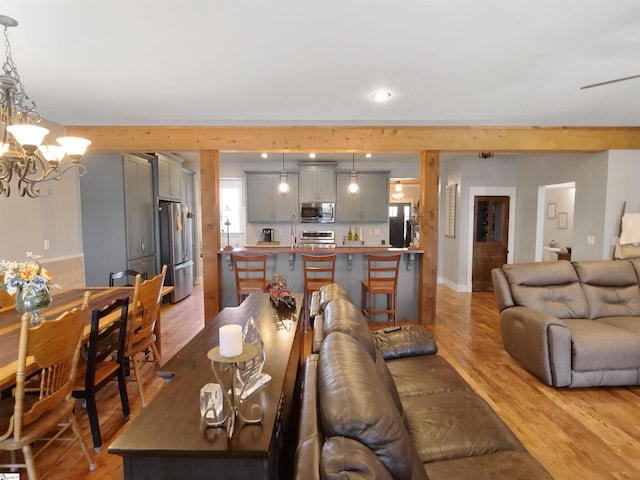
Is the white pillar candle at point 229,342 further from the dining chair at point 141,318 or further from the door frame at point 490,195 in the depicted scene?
the door frame at point 490,195

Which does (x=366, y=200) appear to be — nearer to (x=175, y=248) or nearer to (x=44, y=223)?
(x=175, y=248)

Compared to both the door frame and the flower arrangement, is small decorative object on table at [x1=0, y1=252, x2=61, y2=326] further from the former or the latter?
the door frame

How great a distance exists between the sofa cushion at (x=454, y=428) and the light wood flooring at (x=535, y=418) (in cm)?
68

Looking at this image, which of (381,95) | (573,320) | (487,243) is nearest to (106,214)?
(381,95)

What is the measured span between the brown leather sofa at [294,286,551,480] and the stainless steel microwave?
4.66 meters

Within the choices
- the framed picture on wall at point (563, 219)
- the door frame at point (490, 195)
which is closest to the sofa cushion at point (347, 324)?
the door frame at point (490, 195)

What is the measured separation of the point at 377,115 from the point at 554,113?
77.8 inches

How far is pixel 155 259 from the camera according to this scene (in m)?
5.54

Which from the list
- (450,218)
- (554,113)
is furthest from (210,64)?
(450,218)

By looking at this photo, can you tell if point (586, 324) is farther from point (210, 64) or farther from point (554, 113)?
point (210, 64)

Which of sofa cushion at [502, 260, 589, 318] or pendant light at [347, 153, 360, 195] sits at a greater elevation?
pendant light at [347, 153, 360, 195]

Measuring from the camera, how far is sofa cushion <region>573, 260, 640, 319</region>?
3.29m

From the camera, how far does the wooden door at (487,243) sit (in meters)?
6.36

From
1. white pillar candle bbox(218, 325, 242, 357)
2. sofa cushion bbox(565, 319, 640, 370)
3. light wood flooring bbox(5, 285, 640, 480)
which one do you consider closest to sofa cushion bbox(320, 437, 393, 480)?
white pillar candle bbox(218, 325, 242, 357)
